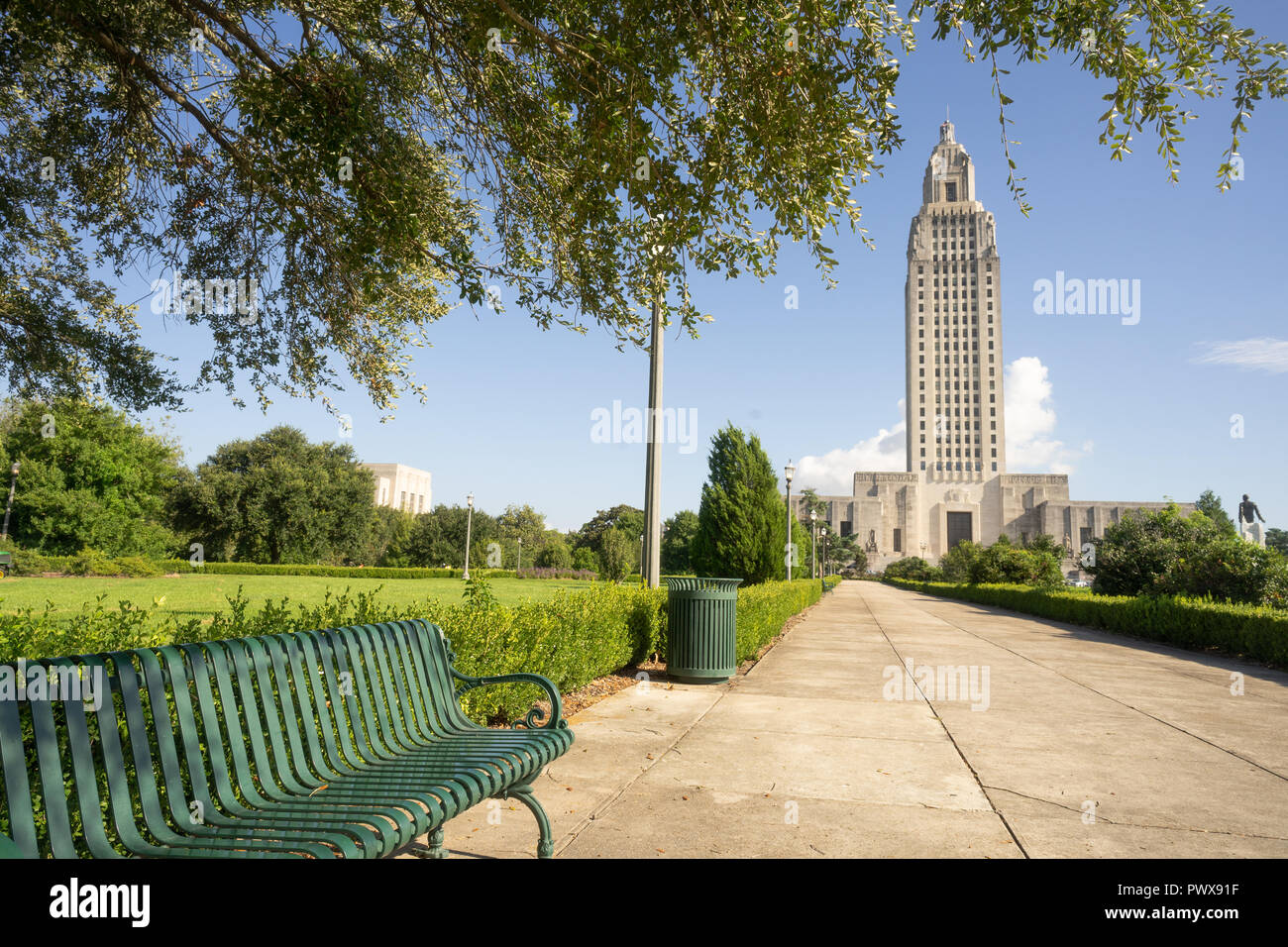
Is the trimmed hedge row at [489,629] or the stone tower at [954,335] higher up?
the stone tower at [954,335]

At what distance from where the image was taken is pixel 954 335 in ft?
396

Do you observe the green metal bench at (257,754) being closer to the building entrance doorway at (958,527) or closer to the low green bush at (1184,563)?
the low green bush at (1184,563)

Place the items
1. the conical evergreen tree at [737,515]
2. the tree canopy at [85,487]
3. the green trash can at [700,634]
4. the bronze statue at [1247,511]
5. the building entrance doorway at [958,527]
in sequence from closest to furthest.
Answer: the green trash can at [700,634] < the conical evergreen tree at [737,515] < the bronze statue at [1247,511] < the tree canopy at [85,487] < the building entrance doorway at [958,527]

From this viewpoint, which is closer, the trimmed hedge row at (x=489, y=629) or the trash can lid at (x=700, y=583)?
the trimmed hedge row at (x=489, y=629)

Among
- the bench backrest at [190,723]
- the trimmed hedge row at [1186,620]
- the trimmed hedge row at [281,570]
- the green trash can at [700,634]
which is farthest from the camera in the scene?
the trimmed hedge row at [281,570]

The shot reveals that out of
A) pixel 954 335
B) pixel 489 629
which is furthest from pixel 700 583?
pixel 954 335

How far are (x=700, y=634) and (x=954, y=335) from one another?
4939 inches

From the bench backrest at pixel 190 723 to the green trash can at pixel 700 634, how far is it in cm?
480

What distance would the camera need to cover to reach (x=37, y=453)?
1567 inches

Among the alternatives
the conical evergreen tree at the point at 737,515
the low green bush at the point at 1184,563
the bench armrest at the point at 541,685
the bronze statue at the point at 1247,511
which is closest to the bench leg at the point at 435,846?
the bench armrest at the point at 541,685

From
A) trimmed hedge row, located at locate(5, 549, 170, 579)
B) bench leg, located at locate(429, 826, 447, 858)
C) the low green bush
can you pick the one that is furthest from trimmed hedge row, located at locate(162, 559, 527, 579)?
bench leg, located at locate(429, 826, 447, 858)

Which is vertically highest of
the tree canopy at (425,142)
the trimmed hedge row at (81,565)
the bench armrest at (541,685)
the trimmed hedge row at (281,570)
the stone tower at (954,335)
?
the stone tower at (954,335)

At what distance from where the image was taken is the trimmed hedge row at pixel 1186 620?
1194cm
